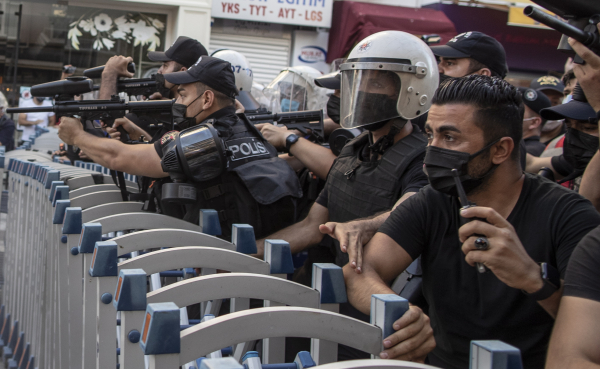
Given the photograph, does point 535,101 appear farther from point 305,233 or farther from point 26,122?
point 26,122

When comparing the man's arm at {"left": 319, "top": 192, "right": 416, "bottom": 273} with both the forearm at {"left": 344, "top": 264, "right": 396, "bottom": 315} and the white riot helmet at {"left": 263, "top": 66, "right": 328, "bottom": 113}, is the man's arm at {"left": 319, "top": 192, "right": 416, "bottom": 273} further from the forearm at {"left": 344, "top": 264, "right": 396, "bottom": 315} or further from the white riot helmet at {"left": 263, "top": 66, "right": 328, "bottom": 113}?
the white riot helmet at {"left": 263, "top": 66, "right": 328, "bottom": 113}

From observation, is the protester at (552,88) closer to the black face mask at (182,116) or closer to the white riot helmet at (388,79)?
the white riot helmet at (388,79)

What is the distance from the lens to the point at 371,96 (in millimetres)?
2801

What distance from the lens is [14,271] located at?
466 centimetres

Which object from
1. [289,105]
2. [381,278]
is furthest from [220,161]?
[289,105]

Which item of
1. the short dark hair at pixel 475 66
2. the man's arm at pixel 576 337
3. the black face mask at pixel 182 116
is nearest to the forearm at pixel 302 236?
the black face mask at pixel 182 116

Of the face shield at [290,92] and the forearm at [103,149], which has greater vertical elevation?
the face shield at [290,92]

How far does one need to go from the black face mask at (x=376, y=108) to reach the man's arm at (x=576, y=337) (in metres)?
1.37

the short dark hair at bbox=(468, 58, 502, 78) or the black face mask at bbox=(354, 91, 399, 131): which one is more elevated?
the short dark hair at bbox=(468, 58, 502, 78)

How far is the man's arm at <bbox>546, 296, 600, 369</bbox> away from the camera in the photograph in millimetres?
1457

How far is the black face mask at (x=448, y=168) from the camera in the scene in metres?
1.96

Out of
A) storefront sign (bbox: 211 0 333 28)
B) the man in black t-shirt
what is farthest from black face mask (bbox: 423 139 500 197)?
storefront sign (bbox: 211 0 333 28)

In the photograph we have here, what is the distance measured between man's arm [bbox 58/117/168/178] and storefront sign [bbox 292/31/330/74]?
9.38m

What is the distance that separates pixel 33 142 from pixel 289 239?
853 centimetres
